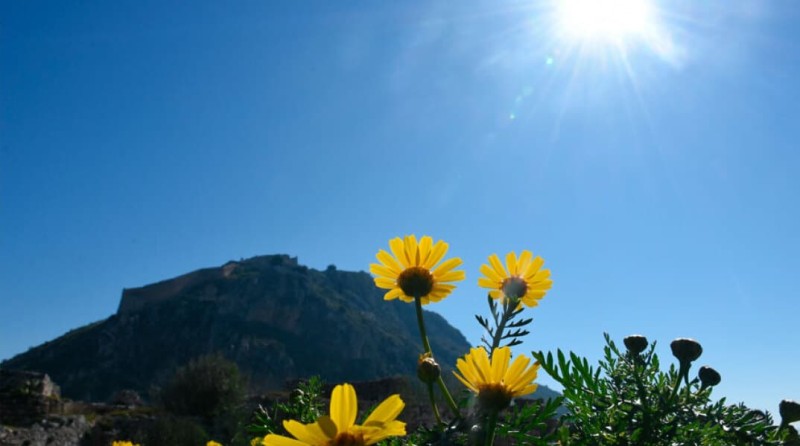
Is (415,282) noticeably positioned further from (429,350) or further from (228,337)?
(228,337)

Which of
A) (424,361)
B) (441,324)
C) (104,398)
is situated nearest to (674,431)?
(424,361)

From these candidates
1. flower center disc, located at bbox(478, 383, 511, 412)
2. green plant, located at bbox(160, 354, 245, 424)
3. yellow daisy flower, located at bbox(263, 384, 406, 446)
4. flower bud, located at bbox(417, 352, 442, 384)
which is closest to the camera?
yellow daisy flower, located at bbox(263, 384, 406, 446)

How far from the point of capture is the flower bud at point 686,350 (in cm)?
111

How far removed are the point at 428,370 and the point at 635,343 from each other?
19.1 inches

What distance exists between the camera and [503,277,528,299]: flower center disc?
1.14 metres

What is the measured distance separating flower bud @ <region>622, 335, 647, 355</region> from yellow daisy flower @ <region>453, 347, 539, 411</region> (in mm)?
360

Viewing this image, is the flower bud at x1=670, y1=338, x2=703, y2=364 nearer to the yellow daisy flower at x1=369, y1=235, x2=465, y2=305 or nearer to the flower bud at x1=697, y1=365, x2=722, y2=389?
the flower bud at x1=697, y1=365, x2=722, y2=389

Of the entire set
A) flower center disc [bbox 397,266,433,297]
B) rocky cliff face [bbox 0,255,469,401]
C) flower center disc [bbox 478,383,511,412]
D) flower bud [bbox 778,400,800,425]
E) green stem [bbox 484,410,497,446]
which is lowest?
green stem [bbox 484,410,497,446]

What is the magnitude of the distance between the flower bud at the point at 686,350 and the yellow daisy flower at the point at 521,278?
297 millimetres

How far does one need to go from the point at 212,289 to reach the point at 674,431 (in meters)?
78.1

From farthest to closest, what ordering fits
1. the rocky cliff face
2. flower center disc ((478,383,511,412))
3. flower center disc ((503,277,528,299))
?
1. the rocky cliff face
2. flower center disc ((503,277,528,299))
3. flower center disc ((478,383,511,412))

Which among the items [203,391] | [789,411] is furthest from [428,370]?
[203,391]

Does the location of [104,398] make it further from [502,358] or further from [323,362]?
[502,358]

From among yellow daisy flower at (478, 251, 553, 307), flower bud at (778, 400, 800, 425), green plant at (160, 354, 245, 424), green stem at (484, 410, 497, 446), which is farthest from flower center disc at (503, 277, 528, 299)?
green plant at (160, 354, 245, 424)
